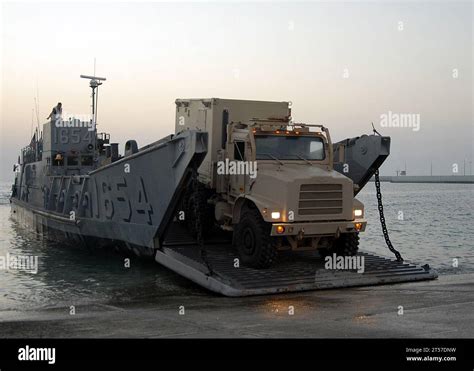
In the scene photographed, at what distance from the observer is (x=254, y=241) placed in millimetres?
11781

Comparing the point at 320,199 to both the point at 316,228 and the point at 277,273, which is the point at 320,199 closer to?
the point at 316,228

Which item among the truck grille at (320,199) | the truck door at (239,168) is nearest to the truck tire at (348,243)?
the truck grille at (320,199)

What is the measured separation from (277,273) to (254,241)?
0.79 metres

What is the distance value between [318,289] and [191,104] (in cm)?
616

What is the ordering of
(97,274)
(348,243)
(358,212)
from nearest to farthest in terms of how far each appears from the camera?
(358,212) → (348,243) → (97,274)

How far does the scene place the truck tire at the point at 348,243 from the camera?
41.5ft

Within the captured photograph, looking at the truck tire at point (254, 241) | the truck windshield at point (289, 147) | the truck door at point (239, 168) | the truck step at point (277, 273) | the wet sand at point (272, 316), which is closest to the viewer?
the wet sand at point (272, 316)

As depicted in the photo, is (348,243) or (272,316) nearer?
(272,316)

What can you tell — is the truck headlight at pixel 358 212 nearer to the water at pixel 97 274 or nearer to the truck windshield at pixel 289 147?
the truck windshield at pixel 289 147

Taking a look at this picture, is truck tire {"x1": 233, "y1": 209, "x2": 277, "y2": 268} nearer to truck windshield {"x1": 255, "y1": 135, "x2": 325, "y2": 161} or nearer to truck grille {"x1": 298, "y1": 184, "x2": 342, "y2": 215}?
truck grille {"x1": 298, "y1": 184, "x2": 342, "y2": 215}

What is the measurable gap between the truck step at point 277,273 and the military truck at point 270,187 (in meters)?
0.47

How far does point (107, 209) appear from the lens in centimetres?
1619

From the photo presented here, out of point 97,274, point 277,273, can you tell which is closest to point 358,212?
point 277,273
